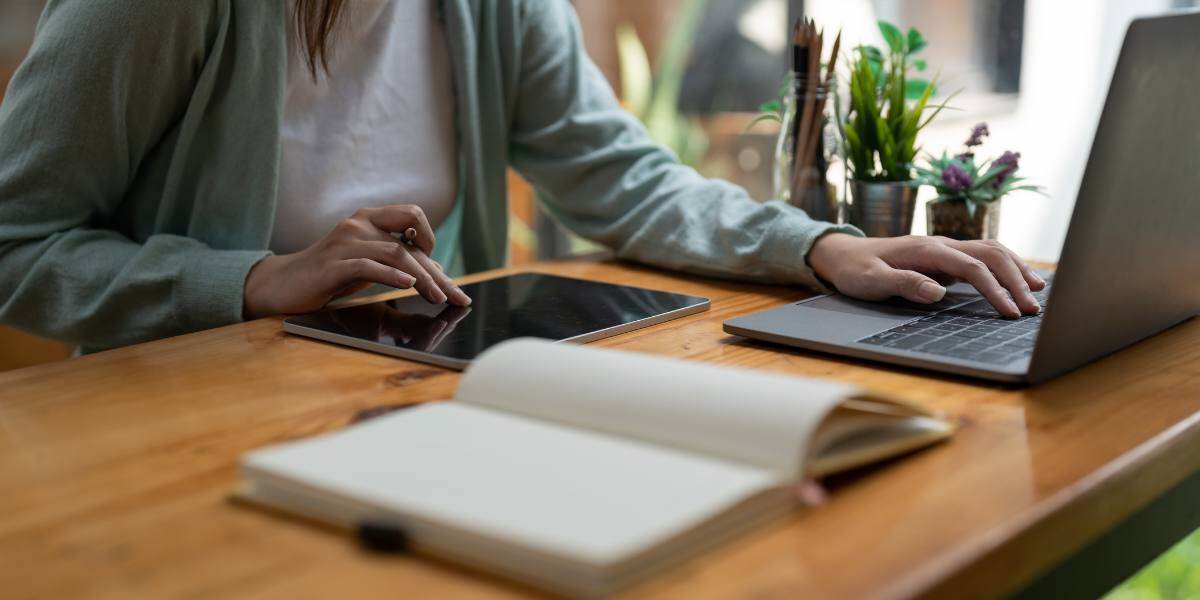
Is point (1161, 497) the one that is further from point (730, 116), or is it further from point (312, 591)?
point (730, 116)

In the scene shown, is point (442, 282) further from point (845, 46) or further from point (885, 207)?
point (845, 46)

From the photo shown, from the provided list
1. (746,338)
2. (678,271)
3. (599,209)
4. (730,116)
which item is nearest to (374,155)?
(599,209)

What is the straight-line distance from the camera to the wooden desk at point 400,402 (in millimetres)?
458

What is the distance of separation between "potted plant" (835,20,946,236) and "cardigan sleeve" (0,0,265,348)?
623 millimetres

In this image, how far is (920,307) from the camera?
952 millimetres

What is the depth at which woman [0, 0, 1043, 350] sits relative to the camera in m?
1.00

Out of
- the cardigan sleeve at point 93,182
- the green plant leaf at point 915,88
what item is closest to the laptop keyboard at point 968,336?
the green plant leaf at point 915,88

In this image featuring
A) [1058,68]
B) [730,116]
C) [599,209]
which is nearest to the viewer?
[599,209]

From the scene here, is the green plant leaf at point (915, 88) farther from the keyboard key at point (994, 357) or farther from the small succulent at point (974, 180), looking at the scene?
the keyboard key at point (994, 357)

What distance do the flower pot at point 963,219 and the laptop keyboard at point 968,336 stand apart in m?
0.23

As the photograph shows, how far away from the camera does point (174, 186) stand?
1132 mm

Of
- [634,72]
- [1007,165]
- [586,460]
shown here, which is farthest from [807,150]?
[634,72]

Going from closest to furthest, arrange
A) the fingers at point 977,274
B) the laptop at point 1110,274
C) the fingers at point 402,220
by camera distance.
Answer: the laptop at point 1110,274, the fingers at point 977,274, the fingers at point 402,220

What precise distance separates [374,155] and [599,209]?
27 centimetres
